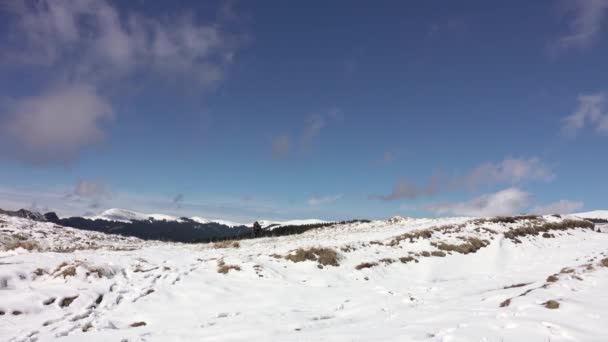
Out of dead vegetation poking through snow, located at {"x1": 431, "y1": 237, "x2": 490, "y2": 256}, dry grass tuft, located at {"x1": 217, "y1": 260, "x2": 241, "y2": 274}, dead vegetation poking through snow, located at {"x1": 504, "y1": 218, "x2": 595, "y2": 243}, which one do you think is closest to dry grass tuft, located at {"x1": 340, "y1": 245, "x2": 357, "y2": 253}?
dead vegetation poking through snow, located at {"x1": 431, "y1": 237, "x2": 490, "y2": 256}

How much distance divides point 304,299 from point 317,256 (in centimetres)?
683

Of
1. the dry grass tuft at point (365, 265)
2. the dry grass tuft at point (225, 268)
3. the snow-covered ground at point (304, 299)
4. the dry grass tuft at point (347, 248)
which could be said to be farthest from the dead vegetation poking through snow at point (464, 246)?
the dry grass tuft at point (225, 268)

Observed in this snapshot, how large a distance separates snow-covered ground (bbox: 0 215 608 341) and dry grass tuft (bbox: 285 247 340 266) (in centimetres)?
14

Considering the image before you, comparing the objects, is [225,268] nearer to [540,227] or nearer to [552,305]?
[552,305]

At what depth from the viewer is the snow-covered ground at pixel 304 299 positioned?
802cm

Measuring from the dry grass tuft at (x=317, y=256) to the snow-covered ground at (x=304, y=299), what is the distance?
0.14 m

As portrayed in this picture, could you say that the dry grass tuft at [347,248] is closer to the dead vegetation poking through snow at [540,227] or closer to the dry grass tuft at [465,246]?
the dry grass tuft at [465,246]

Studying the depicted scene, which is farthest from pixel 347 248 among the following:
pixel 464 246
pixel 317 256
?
pixel 464 246

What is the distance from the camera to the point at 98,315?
1067cm

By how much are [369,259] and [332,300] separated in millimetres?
8059

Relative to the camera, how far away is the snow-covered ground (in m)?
8.02

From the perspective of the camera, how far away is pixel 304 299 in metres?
13.6

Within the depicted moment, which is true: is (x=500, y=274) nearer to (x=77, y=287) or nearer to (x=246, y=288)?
(x=246, y=288)

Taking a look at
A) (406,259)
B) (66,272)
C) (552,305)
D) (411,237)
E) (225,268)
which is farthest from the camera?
(411,237)
